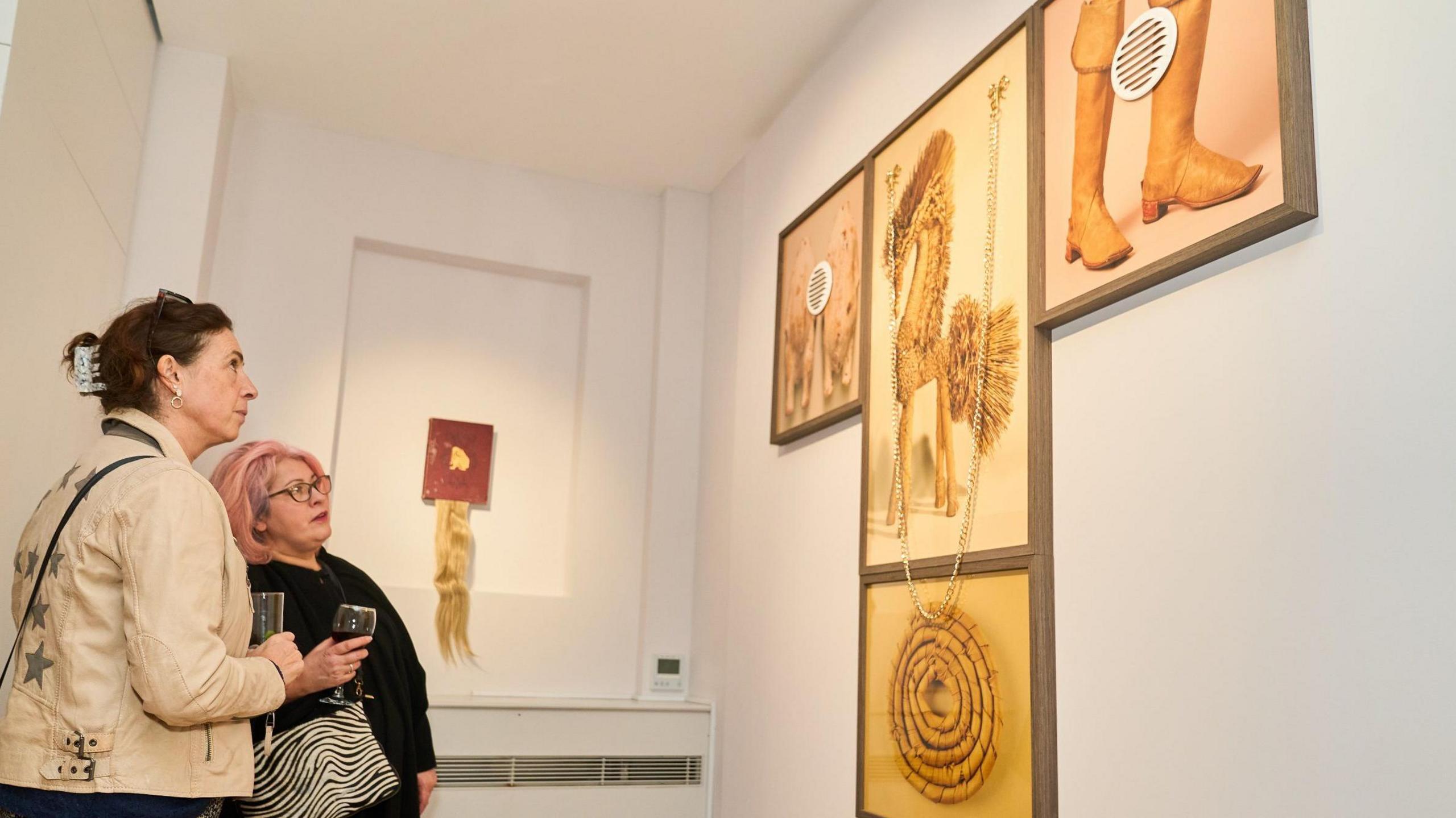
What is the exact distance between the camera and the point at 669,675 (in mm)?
4059

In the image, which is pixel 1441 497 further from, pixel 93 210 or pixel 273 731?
pixel 93 210

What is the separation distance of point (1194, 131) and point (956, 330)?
0.73 metres

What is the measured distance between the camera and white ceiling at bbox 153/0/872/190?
10.8 ft

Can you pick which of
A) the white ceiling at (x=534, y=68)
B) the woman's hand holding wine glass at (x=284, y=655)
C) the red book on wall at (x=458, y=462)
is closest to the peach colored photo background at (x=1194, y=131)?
the white ceiling at (x=534, y=68)

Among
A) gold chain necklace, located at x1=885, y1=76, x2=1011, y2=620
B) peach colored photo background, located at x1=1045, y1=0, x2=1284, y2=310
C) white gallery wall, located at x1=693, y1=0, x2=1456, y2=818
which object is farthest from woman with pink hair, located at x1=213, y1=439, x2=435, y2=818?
peach colored photo background, located at x1=1045, y1=0, x2=1284, y2=310

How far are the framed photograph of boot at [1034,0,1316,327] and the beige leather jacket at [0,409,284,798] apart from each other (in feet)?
5.05

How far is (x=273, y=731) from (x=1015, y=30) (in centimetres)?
224

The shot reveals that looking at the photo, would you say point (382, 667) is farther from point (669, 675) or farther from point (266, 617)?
point (669, 675)

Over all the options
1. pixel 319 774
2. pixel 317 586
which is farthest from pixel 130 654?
pixel 317 586

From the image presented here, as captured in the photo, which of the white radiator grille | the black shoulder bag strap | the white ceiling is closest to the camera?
the black shoulder bag strap

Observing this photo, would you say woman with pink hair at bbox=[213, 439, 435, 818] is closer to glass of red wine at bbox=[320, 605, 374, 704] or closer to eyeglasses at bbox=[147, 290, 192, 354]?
glass of red wine at bbox=[320, 605, 374, 704]

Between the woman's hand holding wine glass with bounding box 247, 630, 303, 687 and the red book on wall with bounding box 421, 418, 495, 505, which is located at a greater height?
the red book on wall with bounding box 421, 418, 495, 505

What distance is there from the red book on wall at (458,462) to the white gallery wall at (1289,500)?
2.51 m

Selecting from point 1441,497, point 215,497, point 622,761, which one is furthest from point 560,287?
point 1441,497
